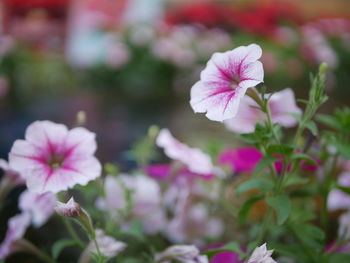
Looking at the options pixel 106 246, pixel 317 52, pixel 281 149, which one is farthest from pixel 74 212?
pixel 317 52

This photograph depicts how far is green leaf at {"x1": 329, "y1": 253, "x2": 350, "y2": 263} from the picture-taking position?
0.43 m

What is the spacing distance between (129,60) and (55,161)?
1920 millimetres

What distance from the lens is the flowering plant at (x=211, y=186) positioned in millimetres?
401

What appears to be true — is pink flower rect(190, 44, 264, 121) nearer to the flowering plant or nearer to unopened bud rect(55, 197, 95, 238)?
the flowering plant

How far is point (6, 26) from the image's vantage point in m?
2.55

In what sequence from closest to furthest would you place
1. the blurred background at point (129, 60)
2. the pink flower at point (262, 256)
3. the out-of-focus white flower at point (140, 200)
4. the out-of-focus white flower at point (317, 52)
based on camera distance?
the pink flower at point (262, 256) → the out-of-focus white flower at point (140, 200) → the blurred background at point (129, 60) → the out-of-focus white flower at point (317, 52)

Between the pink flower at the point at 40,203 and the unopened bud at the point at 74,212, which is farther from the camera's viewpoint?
the pink flower at the point at 40,203

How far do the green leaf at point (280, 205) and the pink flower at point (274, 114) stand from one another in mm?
100

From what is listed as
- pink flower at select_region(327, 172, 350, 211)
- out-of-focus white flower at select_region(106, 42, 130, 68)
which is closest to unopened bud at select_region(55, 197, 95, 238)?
pink flower at select_region(327, 172, 350, 211)

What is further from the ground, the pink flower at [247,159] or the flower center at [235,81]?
the flower center at [235,81]

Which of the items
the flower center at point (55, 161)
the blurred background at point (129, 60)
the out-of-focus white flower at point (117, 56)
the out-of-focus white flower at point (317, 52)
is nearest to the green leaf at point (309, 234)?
the flower center at point (55, 161)

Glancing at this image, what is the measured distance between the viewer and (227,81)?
41 centimetres

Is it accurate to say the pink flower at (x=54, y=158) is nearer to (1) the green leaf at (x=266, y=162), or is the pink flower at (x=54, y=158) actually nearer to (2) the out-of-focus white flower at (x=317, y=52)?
(1) the green leaf at (x=266, y=162)

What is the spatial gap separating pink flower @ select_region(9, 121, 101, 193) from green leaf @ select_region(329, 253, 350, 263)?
24 cm
